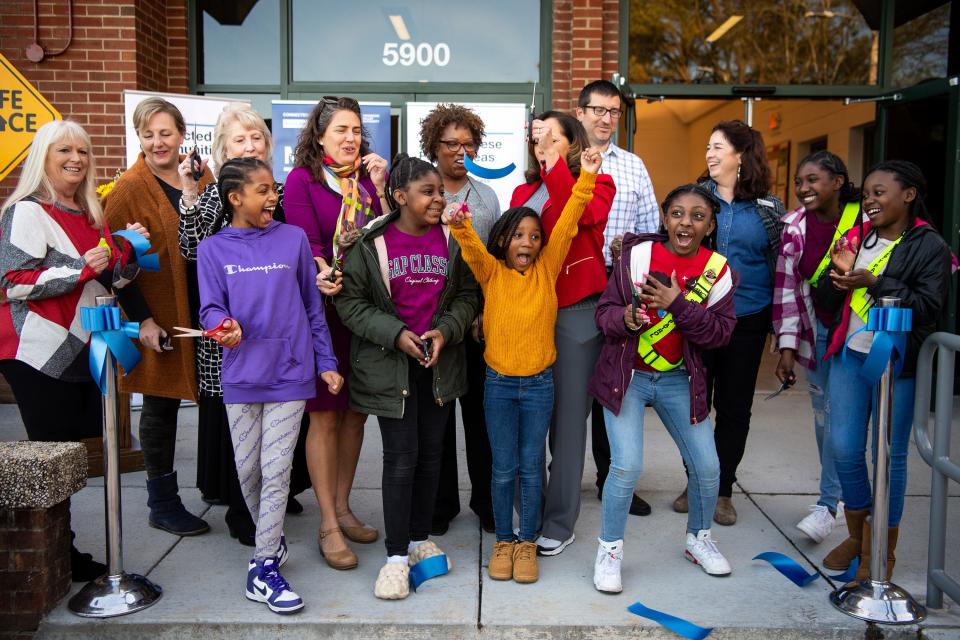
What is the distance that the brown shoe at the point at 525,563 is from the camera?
12.1ft

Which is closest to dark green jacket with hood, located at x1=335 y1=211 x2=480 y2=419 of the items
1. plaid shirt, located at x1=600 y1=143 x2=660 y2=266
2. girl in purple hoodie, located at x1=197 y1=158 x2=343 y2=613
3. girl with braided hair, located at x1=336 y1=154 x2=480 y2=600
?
girl with braided hair, located at x1=336 y1=154 x2=480 y2=600

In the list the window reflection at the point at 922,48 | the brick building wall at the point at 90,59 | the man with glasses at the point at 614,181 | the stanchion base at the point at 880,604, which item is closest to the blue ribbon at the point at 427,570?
the man with glasses at the point at 614,181

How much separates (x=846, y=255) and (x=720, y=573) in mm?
1448

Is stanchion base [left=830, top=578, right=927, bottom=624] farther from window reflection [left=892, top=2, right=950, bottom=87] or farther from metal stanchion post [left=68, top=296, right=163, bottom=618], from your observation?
window reflection [left=892, top=2, right=950, bottom=87]

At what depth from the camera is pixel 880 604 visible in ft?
11.1

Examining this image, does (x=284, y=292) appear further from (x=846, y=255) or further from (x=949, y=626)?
(x=949, y=626)

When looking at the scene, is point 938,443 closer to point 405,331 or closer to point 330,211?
point 405,331

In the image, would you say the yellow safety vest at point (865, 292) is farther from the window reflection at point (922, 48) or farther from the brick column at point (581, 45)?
the window reflection at point (922, 48)

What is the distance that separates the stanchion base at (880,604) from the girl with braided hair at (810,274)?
69 centimetres

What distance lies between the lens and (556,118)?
3.80m

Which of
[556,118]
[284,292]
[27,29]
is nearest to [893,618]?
[556,118]

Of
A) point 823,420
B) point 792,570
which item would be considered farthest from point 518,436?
point 823,420

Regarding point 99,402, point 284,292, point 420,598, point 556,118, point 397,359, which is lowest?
point 420,598

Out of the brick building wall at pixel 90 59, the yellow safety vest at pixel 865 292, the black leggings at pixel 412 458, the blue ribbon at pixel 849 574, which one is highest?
the brick building wall at pixel 90 59
